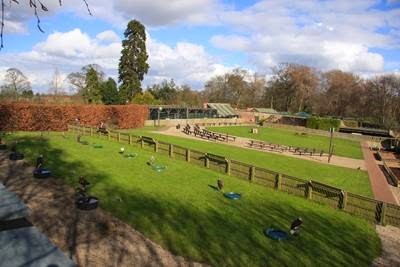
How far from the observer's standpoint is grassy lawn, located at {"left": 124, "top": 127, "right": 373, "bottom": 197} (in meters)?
24.2

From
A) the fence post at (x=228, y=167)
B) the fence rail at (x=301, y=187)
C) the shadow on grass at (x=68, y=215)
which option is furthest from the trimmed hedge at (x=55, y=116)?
the fence post at (x=228, y=167)

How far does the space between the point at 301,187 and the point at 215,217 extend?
6386 millimetres

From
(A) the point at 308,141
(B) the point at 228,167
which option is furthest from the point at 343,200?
(A) the point at 308,141

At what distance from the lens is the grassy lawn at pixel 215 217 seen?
1080 cm

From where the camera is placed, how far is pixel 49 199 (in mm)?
13875

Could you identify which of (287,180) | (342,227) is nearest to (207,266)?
(342,227)

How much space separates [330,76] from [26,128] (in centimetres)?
8372

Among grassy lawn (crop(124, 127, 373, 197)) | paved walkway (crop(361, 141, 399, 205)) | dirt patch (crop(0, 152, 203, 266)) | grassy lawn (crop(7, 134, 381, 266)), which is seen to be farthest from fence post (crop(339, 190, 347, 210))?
dirt patch (crop(0, 152, 203, 266))

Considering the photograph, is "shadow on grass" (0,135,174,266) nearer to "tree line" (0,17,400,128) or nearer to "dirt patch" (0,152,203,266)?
"dirt patch" (0,152,203,266)

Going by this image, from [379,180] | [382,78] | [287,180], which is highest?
[382,78]

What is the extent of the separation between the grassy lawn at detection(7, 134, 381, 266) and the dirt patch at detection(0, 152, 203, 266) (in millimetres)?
562

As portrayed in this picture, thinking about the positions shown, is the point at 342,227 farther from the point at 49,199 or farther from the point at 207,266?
the point at 49,199

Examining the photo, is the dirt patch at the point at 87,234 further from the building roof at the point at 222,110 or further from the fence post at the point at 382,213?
the building roof at the point at 222,110

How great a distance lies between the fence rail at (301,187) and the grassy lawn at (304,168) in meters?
6.13
